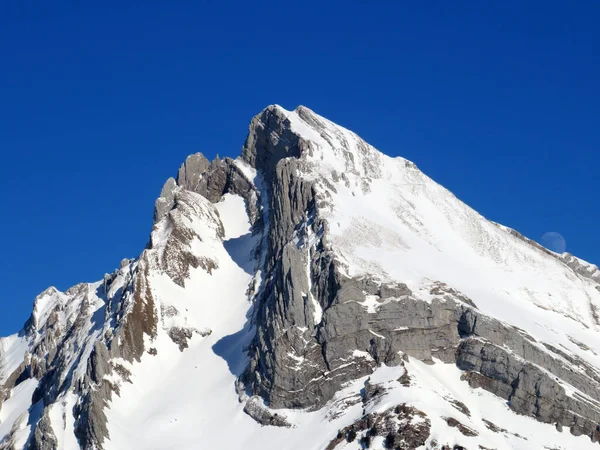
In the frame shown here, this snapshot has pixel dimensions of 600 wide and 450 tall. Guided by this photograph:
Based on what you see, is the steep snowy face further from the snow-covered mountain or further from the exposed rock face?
the exposed rock face

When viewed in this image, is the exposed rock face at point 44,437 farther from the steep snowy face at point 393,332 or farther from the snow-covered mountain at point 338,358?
the steep snowy face at point 393,332

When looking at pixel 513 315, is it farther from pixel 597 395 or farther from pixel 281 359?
pixel 281 359

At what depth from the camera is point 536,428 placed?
158875mm

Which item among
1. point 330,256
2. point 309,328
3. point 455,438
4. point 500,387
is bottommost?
point 455,438

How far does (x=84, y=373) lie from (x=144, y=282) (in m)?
19.1

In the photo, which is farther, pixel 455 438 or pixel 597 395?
pixel 597 395

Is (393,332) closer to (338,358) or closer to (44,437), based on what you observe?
(338,358)

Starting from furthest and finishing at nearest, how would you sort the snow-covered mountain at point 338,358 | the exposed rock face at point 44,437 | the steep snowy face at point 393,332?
1. the exposed rock face at point 44,437
2. the steep snowy face at point 393,332
3. the snow-covered mountain at point 338,358

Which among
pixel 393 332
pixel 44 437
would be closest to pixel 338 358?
pixel 393 332

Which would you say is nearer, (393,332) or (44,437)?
(393,332)

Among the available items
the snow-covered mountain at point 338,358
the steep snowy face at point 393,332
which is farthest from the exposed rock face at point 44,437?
the steep snowy face at point 393,332

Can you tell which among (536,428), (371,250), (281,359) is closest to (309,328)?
(281,359)

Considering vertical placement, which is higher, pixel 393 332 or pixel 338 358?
pixel 393 332

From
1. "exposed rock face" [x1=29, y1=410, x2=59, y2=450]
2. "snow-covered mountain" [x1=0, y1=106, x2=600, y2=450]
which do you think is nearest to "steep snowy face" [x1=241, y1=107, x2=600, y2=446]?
"snow-covered mountain" [x1=0, y1=106, x2=600, y2=450]
